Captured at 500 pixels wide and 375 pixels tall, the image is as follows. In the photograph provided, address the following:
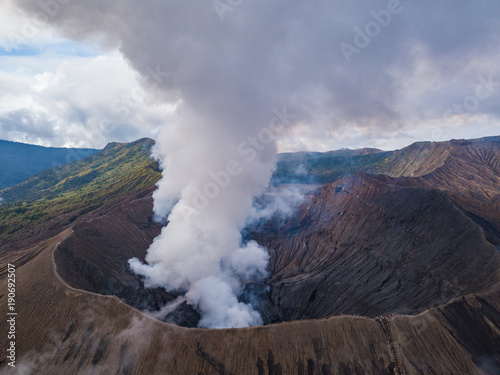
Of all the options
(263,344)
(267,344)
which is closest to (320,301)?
(267,344)

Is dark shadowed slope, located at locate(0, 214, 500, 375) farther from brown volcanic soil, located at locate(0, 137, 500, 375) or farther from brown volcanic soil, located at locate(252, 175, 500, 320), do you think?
brown volcanic soil, located at locate(252, 175, 500, 320)

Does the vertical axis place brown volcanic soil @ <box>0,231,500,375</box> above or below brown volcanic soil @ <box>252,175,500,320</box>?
below

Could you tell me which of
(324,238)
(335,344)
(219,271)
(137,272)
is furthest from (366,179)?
(137,272)

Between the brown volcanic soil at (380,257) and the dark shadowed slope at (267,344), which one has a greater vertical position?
the brown volcanic soil at (380,257)

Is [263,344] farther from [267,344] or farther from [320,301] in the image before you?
[320,301]
